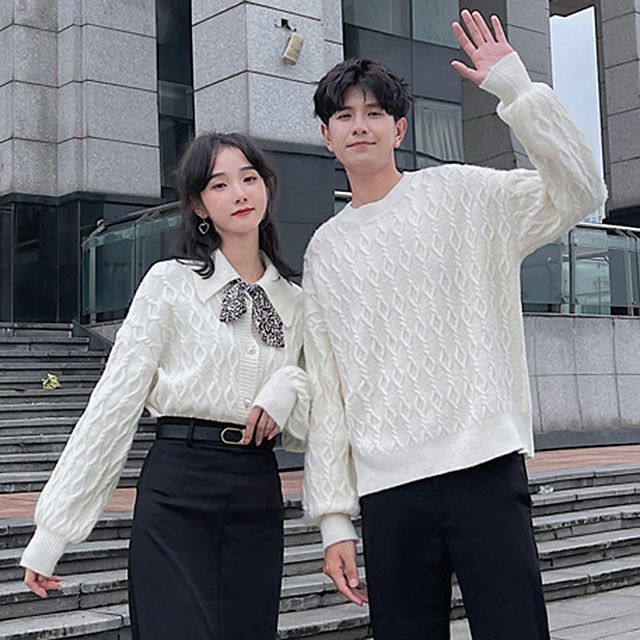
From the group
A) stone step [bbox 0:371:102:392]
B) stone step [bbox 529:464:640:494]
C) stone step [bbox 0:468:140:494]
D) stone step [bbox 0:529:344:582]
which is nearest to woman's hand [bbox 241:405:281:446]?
stone step [bbox 0:529:344:582]

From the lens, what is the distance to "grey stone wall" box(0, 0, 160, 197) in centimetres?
1401

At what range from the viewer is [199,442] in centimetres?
315

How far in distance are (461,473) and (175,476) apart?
31.0 inches

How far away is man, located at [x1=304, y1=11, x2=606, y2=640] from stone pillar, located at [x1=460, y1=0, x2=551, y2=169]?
15.8 meters

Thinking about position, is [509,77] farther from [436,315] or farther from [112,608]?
[112,608]

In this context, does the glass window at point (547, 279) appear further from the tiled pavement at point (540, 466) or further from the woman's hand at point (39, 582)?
the woman's hand at point (39, 582)

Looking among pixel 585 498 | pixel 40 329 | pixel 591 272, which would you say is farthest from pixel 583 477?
pixel 40 329

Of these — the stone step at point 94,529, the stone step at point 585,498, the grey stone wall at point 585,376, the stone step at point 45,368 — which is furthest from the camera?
the grey stone wall at point 585,376

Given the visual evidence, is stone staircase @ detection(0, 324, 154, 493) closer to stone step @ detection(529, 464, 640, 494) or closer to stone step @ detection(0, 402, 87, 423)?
stone step @ detection(0, 402, 87, 423)

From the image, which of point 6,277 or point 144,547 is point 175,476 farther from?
point 6,277

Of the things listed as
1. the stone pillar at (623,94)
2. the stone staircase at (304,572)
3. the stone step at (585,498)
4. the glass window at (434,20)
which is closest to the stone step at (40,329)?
the stone staircase at (304,572)

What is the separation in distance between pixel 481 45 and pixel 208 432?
1.28 m

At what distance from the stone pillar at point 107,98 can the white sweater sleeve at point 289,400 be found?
1118cm

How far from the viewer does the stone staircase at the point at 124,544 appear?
5.38 meters
